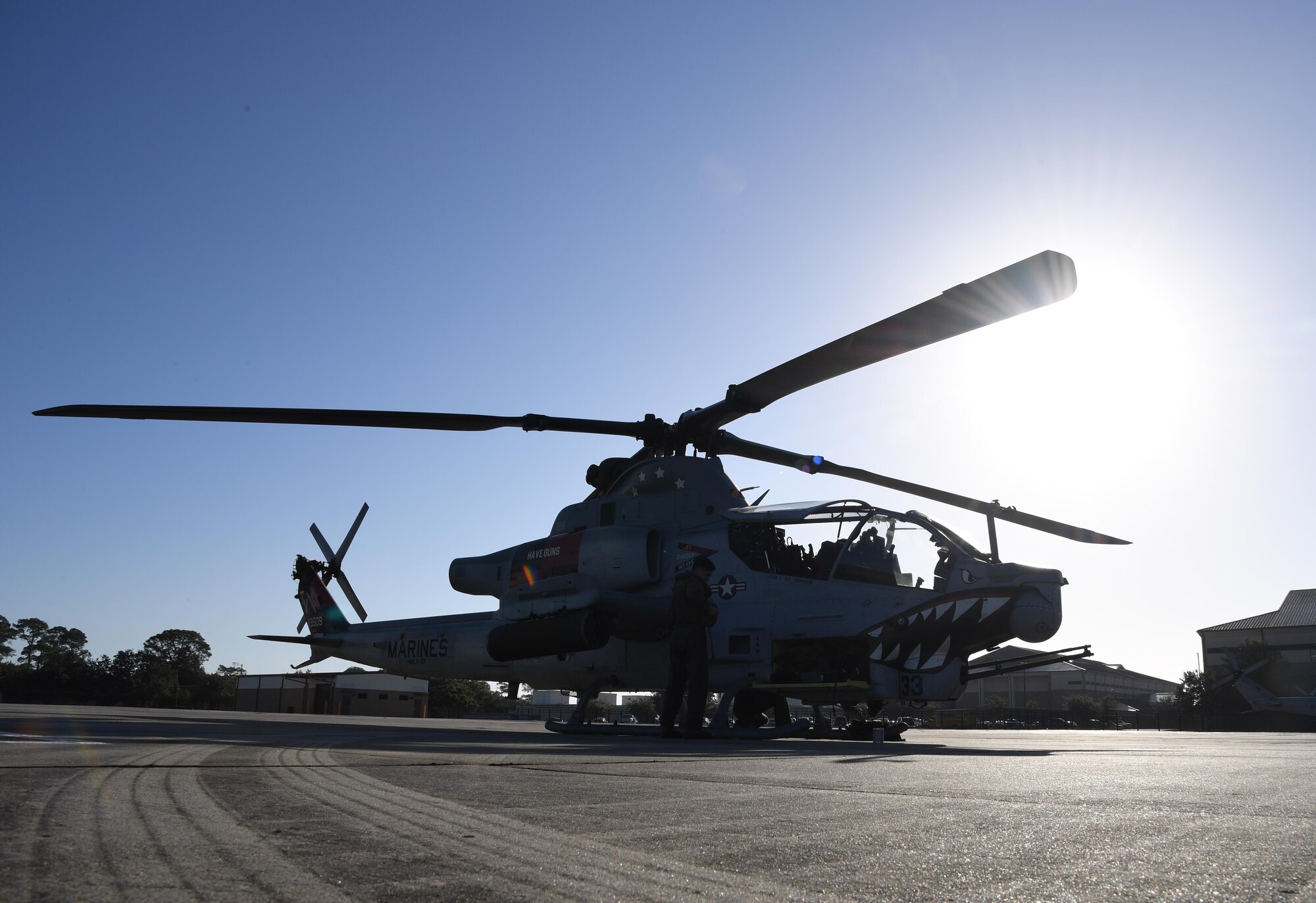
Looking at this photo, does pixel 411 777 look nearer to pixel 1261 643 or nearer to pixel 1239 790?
pixel 1239 790

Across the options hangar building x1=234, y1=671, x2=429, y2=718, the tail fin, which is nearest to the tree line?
hangar building x1=234, y1=671, x2=429, y2=718

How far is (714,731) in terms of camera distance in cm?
923

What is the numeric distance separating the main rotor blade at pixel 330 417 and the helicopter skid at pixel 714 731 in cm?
380

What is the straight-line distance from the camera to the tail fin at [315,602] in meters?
16.1

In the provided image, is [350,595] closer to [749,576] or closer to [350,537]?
[350,537]

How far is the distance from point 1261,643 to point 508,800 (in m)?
→ 73.7

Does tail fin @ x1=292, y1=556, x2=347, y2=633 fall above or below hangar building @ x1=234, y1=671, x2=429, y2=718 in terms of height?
above

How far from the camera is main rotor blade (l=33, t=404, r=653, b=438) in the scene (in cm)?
950

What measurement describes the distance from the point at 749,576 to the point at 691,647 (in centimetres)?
183

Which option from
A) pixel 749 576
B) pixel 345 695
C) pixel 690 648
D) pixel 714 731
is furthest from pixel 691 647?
pixel 345 695

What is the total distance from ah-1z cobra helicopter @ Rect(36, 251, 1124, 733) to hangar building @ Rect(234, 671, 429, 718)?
1272 inches

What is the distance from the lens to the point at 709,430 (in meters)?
11.9

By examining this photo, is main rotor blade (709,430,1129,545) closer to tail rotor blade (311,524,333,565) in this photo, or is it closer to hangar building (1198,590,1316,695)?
tail rotor blade (311,524,333,565)

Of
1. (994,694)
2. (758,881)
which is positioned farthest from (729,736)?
(994,694)
